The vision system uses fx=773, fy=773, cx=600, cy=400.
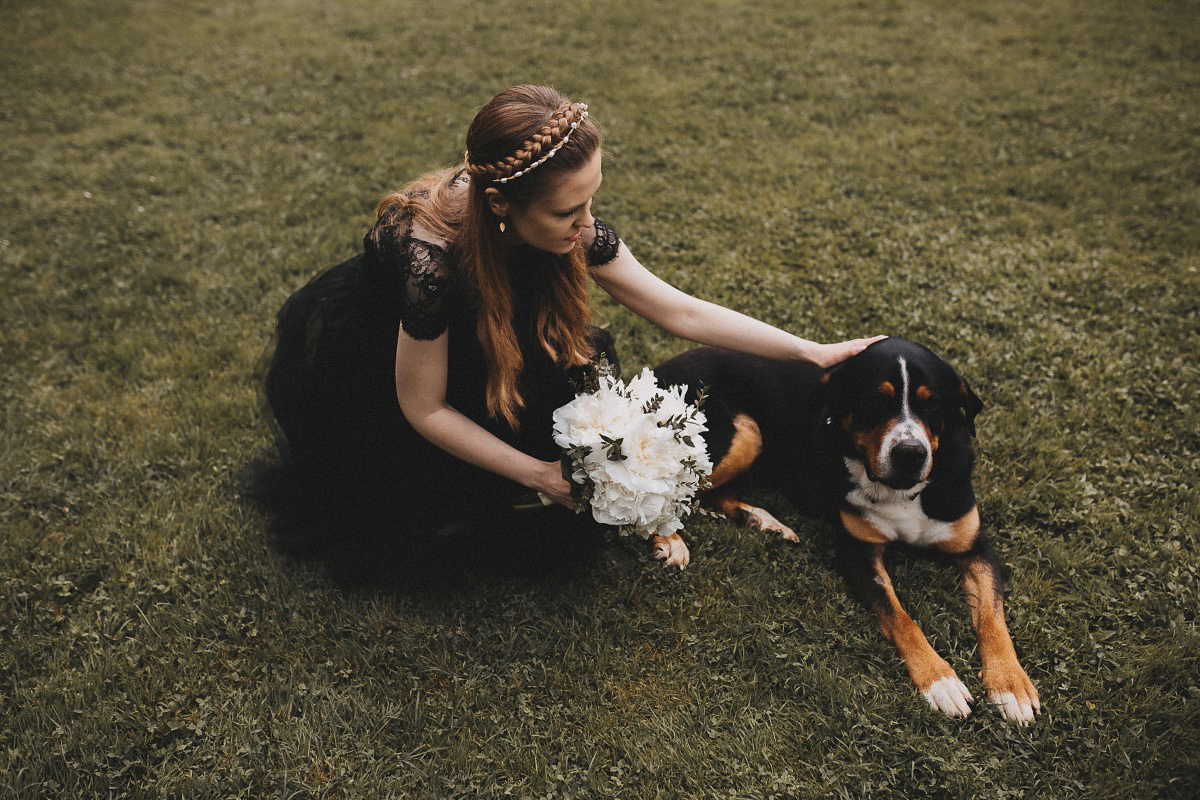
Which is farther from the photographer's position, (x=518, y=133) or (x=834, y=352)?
(x=834, y=352)

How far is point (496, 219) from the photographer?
264 centimetres

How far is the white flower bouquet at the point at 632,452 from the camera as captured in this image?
8.43ft

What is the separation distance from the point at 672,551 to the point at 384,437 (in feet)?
4.36

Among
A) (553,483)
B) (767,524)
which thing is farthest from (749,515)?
(553,483)

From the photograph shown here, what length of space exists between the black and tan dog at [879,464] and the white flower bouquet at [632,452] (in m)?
0.84

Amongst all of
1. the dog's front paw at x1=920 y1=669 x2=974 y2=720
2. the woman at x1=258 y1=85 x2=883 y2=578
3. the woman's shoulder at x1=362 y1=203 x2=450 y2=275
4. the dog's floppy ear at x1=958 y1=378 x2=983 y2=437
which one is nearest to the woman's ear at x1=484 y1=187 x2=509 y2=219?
the woman at x1=258 y1=85 x2=883 y2=578

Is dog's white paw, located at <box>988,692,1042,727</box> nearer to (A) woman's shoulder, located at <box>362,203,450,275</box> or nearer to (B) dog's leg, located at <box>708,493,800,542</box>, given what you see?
(B) dog's leg, located at <box>708,493,800,542</box>

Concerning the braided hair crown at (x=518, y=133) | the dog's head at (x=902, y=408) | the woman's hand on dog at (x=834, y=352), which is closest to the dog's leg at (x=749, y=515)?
the dog's head at (x=902, y=408)

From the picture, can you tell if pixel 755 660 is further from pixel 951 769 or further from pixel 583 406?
pixel 583 406

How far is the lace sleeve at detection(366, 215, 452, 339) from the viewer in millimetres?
2664

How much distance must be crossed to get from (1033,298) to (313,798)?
4807mm

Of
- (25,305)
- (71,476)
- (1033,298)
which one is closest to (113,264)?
(25,305)

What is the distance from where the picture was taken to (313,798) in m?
2.67

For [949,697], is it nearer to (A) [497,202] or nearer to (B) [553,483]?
(B) [553,483]
